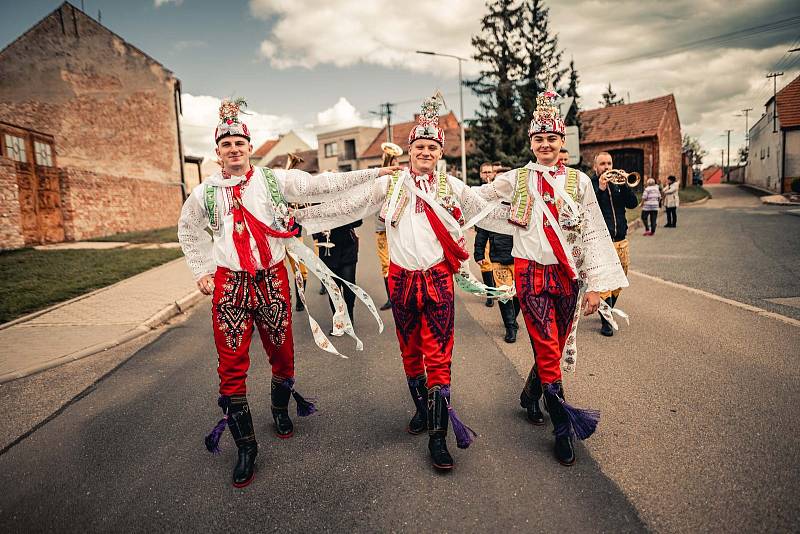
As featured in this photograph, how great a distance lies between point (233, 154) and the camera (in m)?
3.21

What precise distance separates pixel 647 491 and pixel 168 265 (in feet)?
39.1

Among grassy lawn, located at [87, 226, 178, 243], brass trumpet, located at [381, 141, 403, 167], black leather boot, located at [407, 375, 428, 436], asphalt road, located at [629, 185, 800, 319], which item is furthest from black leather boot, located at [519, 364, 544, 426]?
grassy lawn, located at [87, 226, 178, 243]

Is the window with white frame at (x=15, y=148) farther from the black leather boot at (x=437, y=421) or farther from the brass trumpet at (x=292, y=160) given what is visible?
the black leather boot at (x=437, y=421)

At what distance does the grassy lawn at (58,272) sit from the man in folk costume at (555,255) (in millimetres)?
7645

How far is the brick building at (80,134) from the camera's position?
15.3m

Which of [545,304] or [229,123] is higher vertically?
[229,123]

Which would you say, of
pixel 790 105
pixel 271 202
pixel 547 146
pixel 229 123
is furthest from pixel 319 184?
pixel 790 105

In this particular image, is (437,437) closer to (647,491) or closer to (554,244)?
(647,491)

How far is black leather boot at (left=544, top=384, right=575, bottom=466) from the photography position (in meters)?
3.02

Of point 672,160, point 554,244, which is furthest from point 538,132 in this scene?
point 672,160

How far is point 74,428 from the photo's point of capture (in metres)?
3.79

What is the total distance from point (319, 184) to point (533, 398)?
2.26 m

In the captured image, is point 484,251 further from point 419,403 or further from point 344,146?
point 344,146

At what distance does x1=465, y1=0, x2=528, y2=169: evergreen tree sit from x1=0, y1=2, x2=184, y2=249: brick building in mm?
16600
